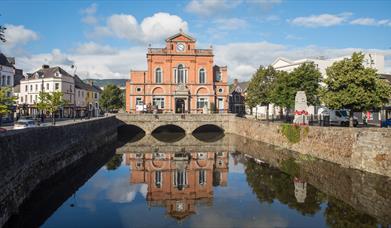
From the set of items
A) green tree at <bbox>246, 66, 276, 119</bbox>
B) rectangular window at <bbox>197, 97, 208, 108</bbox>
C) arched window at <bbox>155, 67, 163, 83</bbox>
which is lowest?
rectangular window at <bbox>197, 97, 208, 108</bbox>

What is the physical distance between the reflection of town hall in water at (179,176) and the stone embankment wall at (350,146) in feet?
29.2

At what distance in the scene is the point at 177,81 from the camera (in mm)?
70688

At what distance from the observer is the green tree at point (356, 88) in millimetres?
33656

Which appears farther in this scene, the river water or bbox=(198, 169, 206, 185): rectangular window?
bbox=(198, 169, 206, 185): rectangular window

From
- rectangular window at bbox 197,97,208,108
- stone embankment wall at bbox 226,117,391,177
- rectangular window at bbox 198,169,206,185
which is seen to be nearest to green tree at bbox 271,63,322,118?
stone embankment wall at bbox 226,117,391,177

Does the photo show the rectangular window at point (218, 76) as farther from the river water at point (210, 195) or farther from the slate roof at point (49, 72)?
the river water at point (210, 195)

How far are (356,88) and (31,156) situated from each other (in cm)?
2967

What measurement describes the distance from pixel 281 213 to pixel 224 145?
2988 cm

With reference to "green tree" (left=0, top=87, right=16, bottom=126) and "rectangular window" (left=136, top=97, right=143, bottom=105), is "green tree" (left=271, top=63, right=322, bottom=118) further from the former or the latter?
"green tree" (left=0, top=87, right=16, bottom=126)

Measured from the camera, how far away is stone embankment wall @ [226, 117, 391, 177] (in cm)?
2494

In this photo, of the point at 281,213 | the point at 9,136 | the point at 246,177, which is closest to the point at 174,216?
the point at 281,213

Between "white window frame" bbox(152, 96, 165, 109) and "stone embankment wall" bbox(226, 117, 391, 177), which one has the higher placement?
"white window frame" bbox(152, 96, 165, 109)

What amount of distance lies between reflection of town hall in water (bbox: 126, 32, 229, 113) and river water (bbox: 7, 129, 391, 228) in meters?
32.4

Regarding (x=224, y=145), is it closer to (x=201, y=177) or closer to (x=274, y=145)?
(x=274, y=145)
